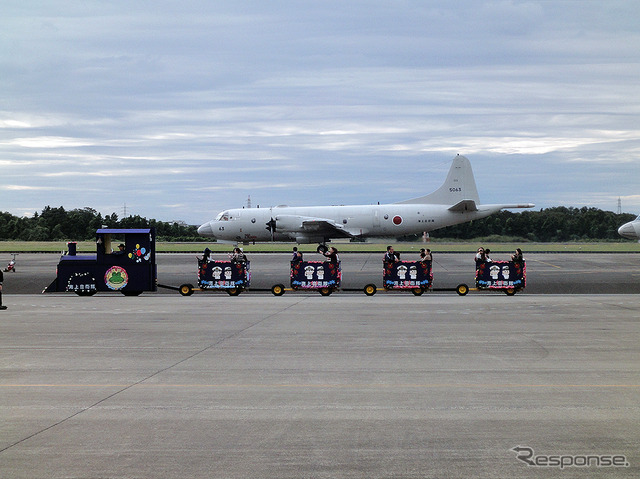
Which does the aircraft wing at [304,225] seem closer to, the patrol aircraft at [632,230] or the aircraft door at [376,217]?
the aircraft door at [376,217]

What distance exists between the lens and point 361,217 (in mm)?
63938

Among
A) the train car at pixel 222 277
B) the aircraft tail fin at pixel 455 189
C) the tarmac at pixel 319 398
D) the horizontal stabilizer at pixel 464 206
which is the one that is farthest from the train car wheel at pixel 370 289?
the aircraft tail fin at pixel 455 189

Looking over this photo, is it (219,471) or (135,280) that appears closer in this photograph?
(219,471)

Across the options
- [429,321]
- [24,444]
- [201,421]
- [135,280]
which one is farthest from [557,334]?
[135,280]

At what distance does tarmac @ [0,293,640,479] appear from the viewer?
6797 millimetres

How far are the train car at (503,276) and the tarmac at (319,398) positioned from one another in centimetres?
855

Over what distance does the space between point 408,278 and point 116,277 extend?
41.0 ft

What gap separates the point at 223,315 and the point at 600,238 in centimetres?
9332

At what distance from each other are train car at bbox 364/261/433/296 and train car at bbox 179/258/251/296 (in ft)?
17.5

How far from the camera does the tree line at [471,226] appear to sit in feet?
337

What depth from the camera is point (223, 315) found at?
797 inches

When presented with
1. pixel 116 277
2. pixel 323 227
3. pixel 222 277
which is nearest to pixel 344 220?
pixel 323 227

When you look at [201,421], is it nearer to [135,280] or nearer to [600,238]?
[135,280]

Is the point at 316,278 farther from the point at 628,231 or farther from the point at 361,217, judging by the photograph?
the point at 361,217
